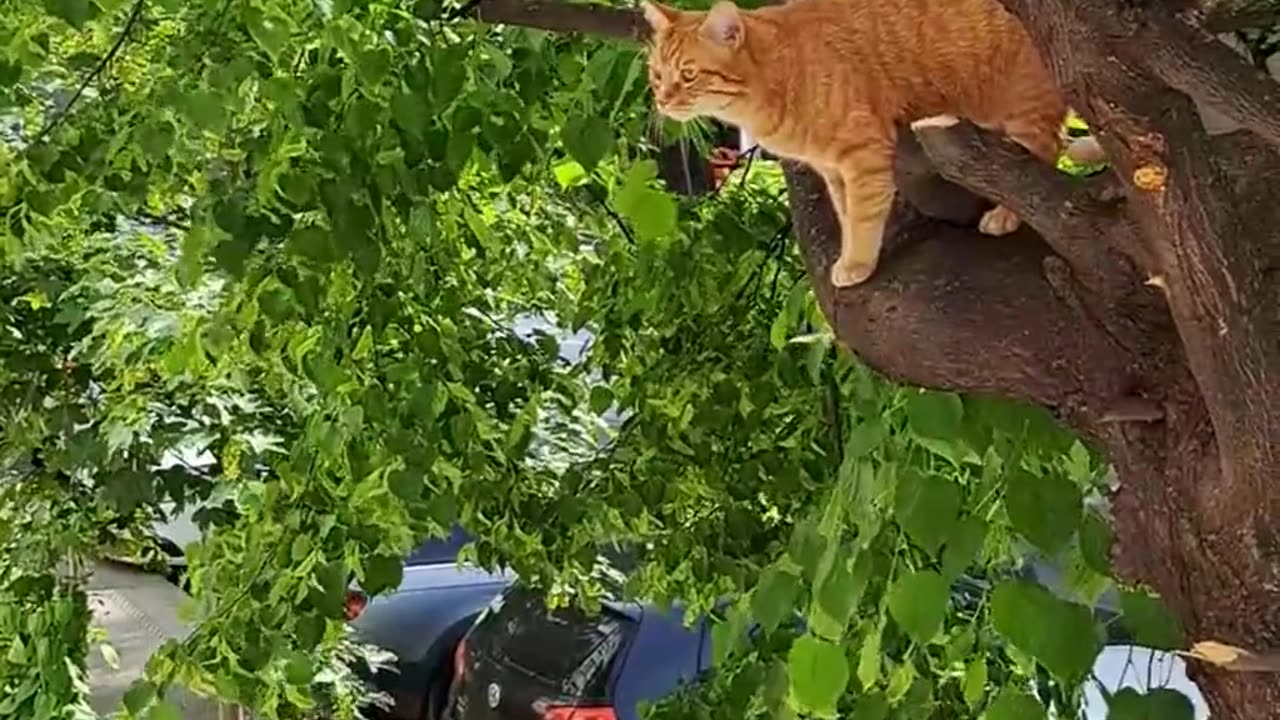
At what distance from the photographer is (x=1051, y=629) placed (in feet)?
2.09

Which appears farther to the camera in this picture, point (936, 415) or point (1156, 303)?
point (936, 415)

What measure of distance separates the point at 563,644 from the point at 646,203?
140 cm

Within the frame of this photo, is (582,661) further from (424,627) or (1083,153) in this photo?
(1083,153)

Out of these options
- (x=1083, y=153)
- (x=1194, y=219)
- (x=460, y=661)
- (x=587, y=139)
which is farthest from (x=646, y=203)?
(x=460, y=661)

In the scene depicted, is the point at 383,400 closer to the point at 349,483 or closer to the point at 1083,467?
the point at 349,483

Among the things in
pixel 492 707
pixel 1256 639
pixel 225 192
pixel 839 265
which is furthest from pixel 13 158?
pixel 492 707

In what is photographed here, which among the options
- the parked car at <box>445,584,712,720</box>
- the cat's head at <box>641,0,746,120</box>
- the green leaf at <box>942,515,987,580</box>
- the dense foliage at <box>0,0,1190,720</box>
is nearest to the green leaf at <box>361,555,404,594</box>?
the dense foliage at <box>0,0,1190,720</box>

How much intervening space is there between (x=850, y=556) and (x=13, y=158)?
925 mm

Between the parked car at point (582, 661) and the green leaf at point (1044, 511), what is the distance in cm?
159

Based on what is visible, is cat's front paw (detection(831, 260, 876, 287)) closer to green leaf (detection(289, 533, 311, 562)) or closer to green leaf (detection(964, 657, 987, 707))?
green leaf (detection(964, 657, 987, 707))

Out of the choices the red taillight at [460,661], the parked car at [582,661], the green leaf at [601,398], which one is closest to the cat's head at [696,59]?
the green leaf at [601,398]

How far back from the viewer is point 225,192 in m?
1.28

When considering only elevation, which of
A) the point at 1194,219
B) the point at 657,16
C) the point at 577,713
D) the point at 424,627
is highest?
the point at 1194,219

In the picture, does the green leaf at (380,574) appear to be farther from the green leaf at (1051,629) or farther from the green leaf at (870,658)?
the green leaf at (1051,629)
